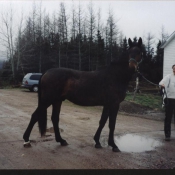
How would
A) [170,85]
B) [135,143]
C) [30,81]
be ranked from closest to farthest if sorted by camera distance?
[135,143] < [170,85] < [30,81]

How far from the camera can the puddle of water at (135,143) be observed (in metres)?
5.44

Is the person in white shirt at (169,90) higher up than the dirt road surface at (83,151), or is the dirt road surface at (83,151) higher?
the person in white shirt at (169,90)

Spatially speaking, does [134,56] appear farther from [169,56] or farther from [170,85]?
[169,56]

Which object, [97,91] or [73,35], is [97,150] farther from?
[73,35]

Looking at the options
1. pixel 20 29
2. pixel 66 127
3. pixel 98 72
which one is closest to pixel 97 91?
pixel 98 72

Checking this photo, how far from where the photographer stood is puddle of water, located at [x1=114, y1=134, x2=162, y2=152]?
5439 mm

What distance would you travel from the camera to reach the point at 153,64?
1672cm

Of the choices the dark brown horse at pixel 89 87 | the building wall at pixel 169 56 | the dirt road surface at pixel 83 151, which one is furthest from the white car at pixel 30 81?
the dark brown horse at pixel 89 87

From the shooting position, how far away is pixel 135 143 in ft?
19.3

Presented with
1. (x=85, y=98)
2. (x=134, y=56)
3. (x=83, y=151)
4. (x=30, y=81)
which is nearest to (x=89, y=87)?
(x=85, y=98)

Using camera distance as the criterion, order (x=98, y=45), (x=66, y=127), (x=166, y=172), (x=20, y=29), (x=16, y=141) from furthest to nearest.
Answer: (x=98, y=45), (x=20, y=29), (x=66, y=127), (x=16, y=141), (x=166, y=172)

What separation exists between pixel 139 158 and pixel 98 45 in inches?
621

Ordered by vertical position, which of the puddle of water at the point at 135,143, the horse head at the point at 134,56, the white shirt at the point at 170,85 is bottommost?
the puddle of water at the point at 135,143

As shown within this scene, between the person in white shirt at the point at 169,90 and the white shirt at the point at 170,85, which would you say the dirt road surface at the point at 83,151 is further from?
the white shirt at the point at 170,85
